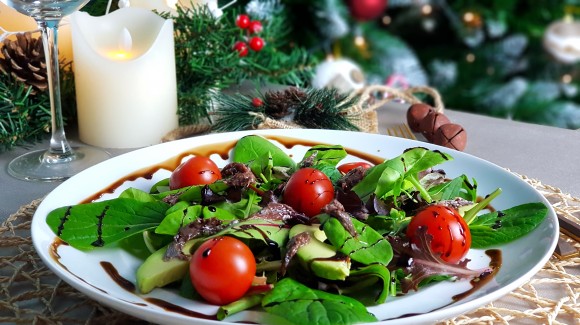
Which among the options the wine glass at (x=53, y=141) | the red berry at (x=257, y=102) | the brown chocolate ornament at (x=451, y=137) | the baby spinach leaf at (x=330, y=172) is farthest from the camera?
the red berry at (x=257, y=102)

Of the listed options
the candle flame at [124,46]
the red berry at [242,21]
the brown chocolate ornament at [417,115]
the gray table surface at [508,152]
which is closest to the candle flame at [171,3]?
the red berry at [242,21]

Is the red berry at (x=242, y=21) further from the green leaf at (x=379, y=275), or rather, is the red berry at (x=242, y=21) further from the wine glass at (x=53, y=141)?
the green leaf at (x=379, y=275)

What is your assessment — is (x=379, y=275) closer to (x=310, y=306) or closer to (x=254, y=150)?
(x=310, y=306)

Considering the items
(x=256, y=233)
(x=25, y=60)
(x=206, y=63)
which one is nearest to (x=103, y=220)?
(x=256, y=233)

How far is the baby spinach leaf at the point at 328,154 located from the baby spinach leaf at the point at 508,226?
213 millimetres

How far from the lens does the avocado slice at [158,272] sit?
650 mm

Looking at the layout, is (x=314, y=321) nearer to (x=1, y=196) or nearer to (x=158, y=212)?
(x=158, y=212)

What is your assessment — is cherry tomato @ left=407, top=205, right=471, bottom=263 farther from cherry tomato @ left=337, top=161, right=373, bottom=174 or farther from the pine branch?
the pine branch

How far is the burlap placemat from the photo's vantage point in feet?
2.33

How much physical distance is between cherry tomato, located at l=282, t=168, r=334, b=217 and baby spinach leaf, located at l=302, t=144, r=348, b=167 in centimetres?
17

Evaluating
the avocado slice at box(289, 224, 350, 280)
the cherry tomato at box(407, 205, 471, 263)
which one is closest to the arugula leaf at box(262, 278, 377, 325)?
the avocado slice at box(289, 224, 350, 280)

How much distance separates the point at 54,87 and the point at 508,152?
2.61ft

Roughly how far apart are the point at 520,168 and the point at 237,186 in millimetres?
620

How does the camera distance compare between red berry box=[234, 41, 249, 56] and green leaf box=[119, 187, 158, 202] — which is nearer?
green leaf box=[119, 187, 158, 202]
